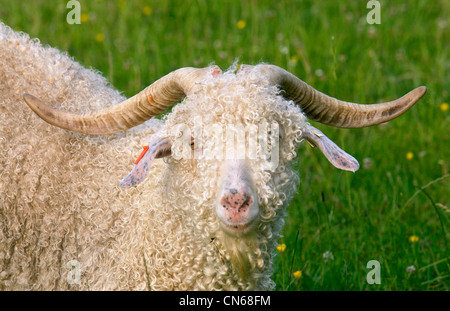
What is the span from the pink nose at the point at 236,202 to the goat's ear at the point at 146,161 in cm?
47

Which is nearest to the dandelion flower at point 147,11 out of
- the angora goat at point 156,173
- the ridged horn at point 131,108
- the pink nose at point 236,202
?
the angora goat at point 156,173

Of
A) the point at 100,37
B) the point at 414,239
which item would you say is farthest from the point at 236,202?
the point at 100,37

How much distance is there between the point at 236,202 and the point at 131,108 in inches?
33.6

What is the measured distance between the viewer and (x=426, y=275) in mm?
4621

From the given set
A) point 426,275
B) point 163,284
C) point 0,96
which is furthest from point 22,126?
point 426,275

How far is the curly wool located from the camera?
3.36 metres

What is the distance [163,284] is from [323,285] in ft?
4.15

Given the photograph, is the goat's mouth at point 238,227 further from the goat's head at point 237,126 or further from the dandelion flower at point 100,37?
the dandelion flower at point 100,37

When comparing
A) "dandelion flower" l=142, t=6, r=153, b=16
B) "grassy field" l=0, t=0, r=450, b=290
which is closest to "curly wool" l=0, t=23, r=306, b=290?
"grassy field" l=0, t=0, r=450, b=290

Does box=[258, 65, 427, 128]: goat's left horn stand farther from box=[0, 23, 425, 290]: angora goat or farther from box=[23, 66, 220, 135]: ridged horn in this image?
box=[23, 66, 220, 135]: ridged horn

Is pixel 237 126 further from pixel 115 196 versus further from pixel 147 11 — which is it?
pixel 147 11

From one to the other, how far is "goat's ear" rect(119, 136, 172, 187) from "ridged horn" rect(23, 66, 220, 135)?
220 mm

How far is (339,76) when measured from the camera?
22.8ft

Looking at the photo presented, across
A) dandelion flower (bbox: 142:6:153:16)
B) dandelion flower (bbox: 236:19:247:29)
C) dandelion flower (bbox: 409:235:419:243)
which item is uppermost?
dandelion flower (bbox: 142:6:153:16)
